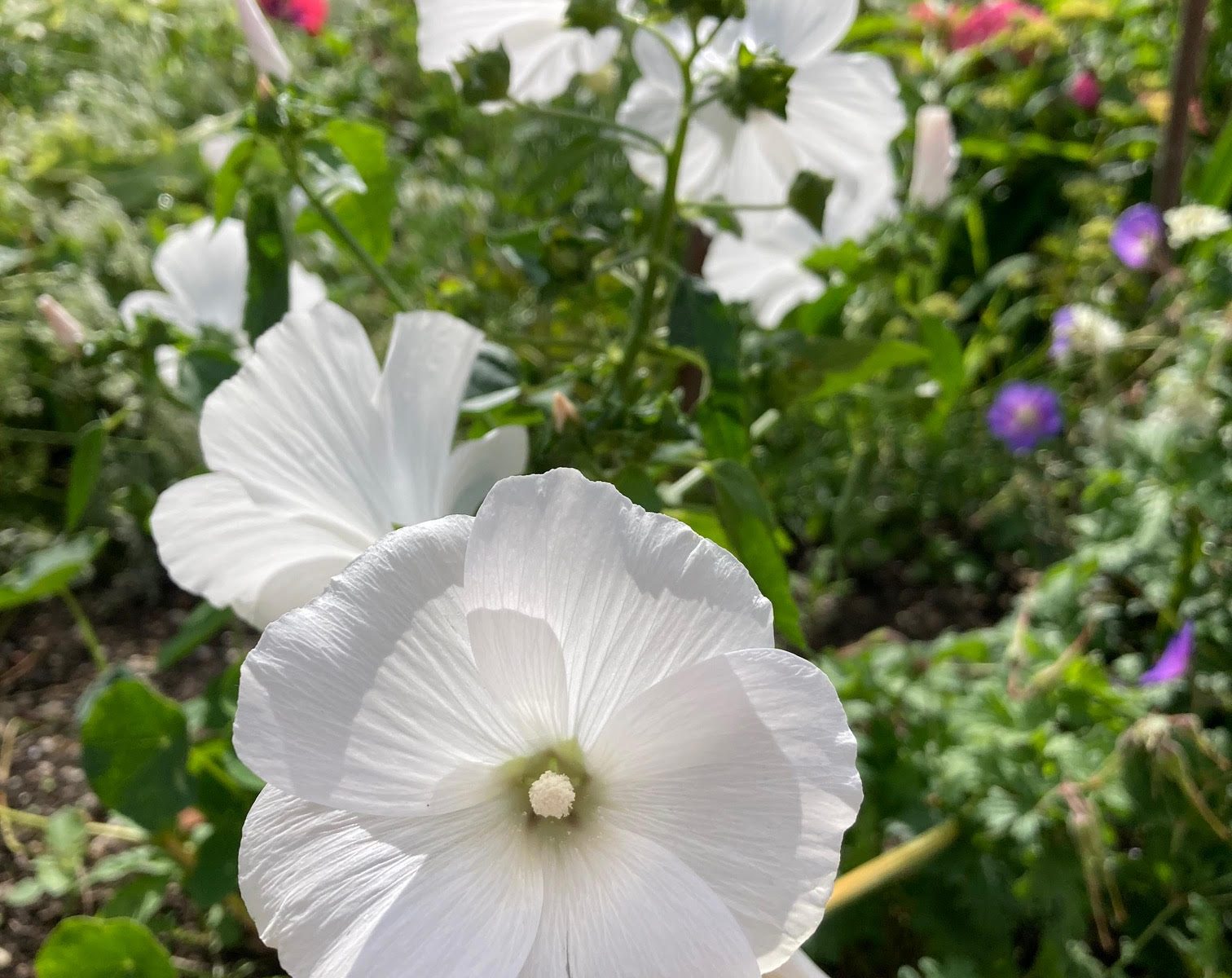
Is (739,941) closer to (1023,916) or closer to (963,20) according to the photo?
(1023,916)

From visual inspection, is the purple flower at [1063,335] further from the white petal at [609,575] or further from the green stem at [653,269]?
the white petal at [609,575]

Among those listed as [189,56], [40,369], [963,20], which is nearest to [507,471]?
[40,369]

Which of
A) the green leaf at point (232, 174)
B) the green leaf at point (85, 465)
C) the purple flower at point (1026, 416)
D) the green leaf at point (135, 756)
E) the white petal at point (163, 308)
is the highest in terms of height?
the green leaf at point (232, 174)

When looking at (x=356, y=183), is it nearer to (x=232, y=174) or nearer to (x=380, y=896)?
(x=232, y=174)

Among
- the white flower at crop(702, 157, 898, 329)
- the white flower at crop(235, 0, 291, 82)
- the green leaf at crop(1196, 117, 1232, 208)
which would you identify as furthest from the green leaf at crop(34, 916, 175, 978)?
the green leaf at crop(1196, 117, 1232, 208)

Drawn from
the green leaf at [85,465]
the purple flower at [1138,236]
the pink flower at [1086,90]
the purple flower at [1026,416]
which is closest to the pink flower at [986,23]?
the pink flower at [1086,90]

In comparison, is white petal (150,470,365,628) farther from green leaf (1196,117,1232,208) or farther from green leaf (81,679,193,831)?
green leaf (1196,117,1232,208)

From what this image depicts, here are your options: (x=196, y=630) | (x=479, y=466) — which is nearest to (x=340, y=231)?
(x=479, y=466)
